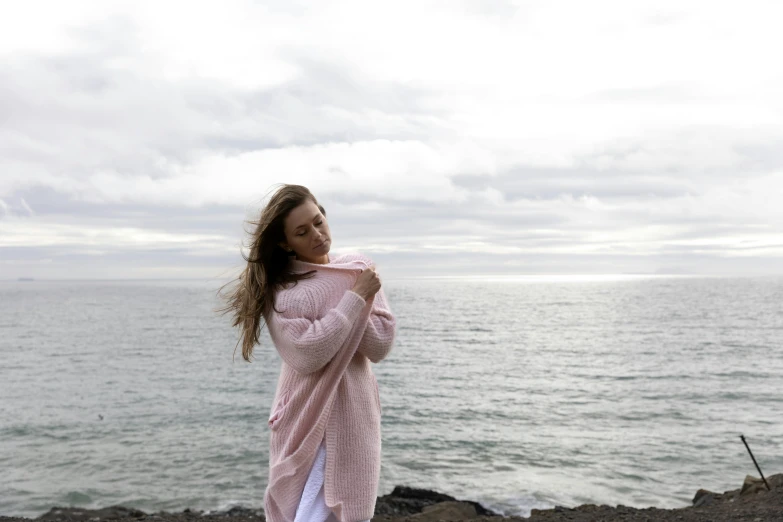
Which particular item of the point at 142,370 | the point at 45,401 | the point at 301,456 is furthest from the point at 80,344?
the point at 301,456

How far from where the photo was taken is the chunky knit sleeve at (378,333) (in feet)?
9.32

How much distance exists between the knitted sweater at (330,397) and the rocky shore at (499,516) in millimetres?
5605

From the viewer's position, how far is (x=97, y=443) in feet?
51.3

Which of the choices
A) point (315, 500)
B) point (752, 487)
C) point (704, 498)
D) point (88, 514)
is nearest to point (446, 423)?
point (704, 498)

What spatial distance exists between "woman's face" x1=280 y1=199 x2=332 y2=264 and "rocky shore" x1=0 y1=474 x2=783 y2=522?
600cm

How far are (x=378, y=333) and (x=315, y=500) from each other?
2.47 ft

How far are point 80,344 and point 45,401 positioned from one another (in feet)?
71.0

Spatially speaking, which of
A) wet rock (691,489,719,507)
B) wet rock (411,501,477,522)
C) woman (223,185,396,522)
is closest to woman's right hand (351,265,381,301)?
woman (223,185,396,522)

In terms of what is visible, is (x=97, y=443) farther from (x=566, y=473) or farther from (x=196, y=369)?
(x=196, y=369)

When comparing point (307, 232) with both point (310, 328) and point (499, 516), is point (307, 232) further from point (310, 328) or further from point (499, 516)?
point (499, 516)

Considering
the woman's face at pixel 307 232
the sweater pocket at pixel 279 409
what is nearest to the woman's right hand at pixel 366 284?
the woman's face at pixel 307 232

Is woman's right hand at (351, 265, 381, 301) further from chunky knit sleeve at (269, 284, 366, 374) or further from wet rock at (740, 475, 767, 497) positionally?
wet rock at (740, 475, 767, 497)

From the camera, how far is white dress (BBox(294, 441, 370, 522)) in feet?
9.23

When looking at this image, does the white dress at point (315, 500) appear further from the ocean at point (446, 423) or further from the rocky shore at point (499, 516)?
the ocean at point (446, 423)
